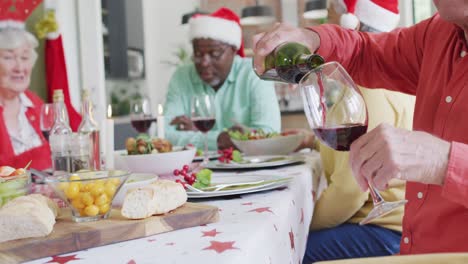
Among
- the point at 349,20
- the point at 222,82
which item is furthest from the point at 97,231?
the point at 222,82

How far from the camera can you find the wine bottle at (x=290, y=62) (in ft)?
3.59

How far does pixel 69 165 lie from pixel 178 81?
187cm

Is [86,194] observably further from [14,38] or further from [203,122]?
[14,38]

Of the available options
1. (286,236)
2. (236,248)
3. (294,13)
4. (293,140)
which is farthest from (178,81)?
(294,13)

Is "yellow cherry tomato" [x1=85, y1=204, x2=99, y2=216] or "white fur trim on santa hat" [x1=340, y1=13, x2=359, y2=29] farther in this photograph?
"white fur trim on santa hat" [x1=340, y1=13, x2=359, y2=29]

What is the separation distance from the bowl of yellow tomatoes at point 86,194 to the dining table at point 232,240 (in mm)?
84

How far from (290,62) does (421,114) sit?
0.32m

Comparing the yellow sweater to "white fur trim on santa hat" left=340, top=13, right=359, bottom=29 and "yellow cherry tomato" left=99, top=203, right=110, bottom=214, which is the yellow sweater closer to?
"white fur trim on santa hat" left=340, top=13, right=359, bottom=29

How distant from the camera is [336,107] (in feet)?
2.85

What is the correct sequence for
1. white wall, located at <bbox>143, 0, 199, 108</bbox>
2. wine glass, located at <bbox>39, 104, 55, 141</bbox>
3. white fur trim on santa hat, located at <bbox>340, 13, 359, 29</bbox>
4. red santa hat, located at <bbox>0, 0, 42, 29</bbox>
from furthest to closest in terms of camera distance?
white wall, located at <bbox>143, 0, 199, 108</bbox> → red santa hat, located at <bbox>0, 0, 42, 29</bbox> → wine glass, located at <bbox>39, 104, 55, 141</bbox> → white fur trim on santa hat, located at <bbox>340, 13, 359, 29</bbox>

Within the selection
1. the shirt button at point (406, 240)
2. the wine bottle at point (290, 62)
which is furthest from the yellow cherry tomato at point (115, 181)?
the shirt button at point (406, 240)

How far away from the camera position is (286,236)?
918 millimetres

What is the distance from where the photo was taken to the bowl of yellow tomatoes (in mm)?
802

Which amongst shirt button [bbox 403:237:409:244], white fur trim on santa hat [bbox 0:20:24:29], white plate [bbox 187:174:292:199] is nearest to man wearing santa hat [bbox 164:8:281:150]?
white fur trim on santa hat [bbox 0:20:24:29]
